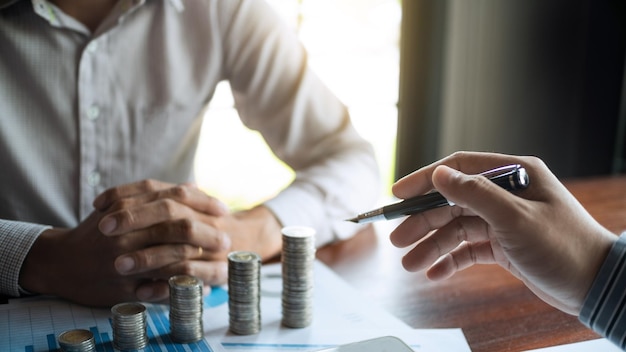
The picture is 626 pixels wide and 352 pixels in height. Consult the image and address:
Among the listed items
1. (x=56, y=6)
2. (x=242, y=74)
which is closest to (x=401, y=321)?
(x=242, y=74)

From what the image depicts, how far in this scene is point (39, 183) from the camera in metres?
1.06

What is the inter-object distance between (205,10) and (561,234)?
783 millimetres

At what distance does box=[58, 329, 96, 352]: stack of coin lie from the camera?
0.62 m

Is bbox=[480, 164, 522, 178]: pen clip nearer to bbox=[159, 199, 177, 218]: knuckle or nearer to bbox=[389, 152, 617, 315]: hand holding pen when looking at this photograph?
bbox=[389, 152, 617, 315]: hand holding pen

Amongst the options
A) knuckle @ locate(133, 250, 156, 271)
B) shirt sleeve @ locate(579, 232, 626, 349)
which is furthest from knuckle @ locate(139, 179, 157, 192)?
shirt sleeve @ locate(579, 232, 626, 349)

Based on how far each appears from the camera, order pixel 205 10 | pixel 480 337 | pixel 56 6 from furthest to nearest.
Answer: pixel 205 10
pixel 56 6
pixel 480 337

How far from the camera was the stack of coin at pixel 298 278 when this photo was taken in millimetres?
728

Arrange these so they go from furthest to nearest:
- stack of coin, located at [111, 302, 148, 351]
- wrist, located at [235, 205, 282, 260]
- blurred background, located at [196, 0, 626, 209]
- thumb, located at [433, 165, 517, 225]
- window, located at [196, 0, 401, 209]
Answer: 1. window, located at [196, 0, 401, 209]
2. blurred background, located at [196, 0, 626, 209]
3. wrist, located at [235, 205, 282, 260]
4. stack of coin, located at [111, 302, 148, 351]
5. thumb, located at [433, 165, 517, 225]

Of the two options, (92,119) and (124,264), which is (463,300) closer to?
(124,264)

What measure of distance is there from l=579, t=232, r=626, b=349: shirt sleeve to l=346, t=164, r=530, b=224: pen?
10cm

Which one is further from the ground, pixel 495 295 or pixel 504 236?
pixel 504 236

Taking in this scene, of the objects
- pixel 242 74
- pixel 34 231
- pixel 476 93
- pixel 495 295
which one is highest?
pixel 242 74

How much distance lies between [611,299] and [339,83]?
221 cm

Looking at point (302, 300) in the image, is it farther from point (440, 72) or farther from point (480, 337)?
point (440, 72)
